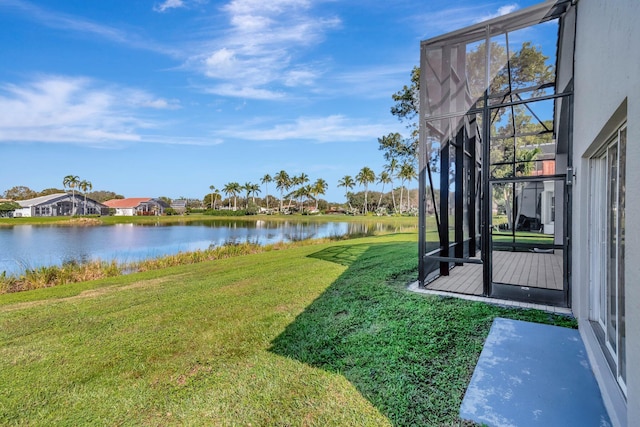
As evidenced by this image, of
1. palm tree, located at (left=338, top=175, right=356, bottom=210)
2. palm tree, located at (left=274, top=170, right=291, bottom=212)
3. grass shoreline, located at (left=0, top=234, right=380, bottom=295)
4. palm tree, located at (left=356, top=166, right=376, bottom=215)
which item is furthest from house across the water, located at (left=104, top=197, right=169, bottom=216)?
grass shoreline, located at (left=0, top=234, right=380, bottom=295)

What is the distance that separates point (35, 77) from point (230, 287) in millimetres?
18231

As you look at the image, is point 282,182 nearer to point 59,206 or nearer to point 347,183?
point 347,183

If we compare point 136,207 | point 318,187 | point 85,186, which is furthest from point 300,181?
point 85,186

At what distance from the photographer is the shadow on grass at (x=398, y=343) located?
7.26 feet

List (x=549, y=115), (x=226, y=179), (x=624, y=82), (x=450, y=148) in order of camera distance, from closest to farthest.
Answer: (x=624, y=82)
(x=450, y=148)
(x=549, y=115)
(x=226, y=179)

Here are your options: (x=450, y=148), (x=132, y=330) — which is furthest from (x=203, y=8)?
(x=132, y=330)

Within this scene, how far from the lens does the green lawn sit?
6.98ft

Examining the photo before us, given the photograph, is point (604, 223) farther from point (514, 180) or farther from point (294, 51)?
point (294, 51)

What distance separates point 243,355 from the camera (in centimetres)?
294

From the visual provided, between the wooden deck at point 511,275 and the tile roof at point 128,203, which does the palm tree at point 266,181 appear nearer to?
the tile roof at point 128,203

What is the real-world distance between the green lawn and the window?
92cm

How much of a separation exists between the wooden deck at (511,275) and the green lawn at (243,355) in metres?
0.89

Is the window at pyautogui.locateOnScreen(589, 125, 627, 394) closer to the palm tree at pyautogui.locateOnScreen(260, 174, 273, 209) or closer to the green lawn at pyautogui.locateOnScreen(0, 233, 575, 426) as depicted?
the green lawn at pyautogui.locateOnScreen(0, 233, 575, 426)

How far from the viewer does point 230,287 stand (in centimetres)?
558
